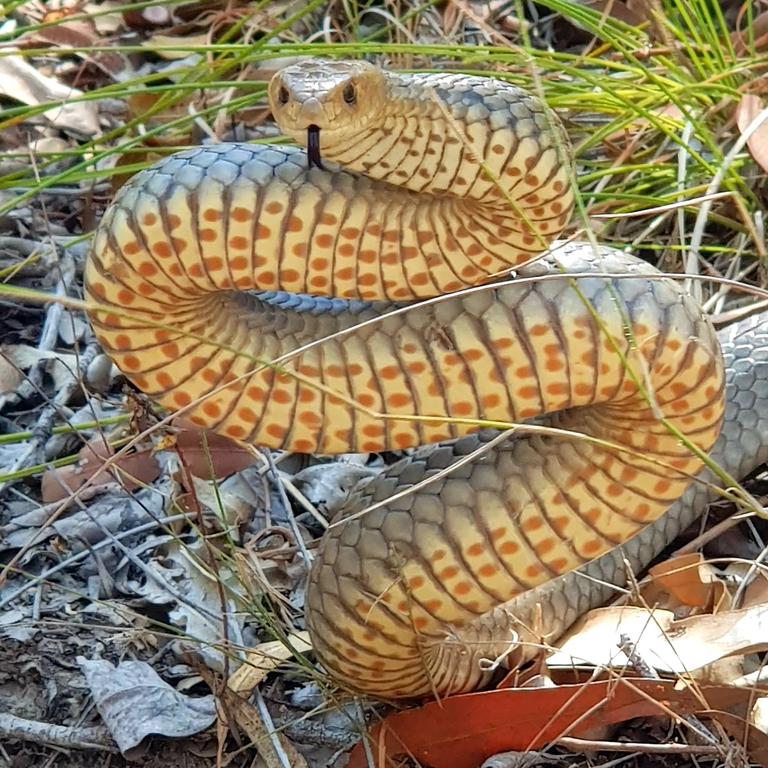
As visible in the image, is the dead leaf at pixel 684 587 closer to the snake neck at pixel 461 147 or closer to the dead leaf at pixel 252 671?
the dead leaf at pixel 252 671

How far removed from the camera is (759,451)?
2.59 meters

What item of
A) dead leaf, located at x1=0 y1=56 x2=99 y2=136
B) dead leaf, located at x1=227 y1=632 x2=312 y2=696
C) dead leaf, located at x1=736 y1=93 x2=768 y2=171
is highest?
dead leaf, located at x1=0 y1=56 x2=99 y2=136

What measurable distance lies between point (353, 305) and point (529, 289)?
267 mm

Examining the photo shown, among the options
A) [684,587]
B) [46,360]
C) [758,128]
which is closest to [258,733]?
[684,587]

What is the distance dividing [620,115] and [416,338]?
168cm

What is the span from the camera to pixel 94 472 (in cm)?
256

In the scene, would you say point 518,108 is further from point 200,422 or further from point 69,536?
point 69,536

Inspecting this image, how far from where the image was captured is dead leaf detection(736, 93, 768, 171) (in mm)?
2873

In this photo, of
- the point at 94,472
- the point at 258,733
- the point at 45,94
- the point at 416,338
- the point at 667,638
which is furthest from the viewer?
the point at 45,94

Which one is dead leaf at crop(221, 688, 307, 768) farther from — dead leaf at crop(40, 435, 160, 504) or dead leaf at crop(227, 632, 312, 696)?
dead leaf at crop(40, 435, 160, 504)

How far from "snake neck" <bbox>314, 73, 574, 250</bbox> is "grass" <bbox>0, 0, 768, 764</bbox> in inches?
42.4

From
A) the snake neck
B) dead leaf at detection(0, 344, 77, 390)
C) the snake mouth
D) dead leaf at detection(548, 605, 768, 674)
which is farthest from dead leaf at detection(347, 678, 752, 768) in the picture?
dead leaf at detection(0, 344, 77, 390)

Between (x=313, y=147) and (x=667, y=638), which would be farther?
(x=667, y=638)

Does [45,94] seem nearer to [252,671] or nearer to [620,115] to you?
[620,115]
